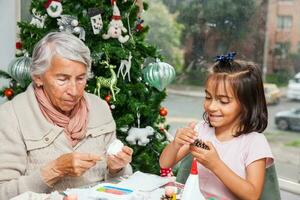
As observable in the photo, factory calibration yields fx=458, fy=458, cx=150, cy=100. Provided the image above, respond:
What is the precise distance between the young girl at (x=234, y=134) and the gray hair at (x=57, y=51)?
18.8 inches

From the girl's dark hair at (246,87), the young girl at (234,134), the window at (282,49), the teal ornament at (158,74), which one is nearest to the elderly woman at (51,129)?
the young girl at (234,134)

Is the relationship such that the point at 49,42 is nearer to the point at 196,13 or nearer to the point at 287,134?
the point at 196,13

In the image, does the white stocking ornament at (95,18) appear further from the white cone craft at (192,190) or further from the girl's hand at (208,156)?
the white cone craft at (192,190)

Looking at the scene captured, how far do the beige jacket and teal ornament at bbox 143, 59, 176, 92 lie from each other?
1.78 feet

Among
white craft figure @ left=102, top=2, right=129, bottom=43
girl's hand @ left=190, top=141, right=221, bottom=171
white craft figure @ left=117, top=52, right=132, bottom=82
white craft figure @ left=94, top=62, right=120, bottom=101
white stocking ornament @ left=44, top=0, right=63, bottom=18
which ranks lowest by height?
girl's hand @ left=190, top=141, right=221, bottom=171

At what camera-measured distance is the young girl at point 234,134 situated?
1563 millimetres

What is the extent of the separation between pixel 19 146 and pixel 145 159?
2.64ft

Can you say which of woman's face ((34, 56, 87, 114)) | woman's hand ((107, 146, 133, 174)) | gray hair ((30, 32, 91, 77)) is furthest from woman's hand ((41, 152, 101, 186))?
gray hair ((30, 32, 91, 77))

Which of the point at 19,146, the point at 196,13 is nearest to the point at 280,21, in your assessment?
the point at 196,13

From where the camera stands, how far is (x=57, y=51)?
1.72 m

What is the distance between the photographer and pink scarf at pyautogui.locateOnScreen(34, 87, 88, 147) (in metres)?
1.79

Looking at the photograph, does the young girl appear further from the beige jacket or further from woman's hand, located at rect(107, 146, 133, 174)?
the beige jacket

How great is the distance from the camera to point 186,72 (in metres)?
3.47

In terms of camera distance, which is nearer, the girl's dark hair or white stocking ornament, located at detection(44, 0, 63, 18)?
the girl's dark hair
